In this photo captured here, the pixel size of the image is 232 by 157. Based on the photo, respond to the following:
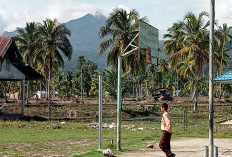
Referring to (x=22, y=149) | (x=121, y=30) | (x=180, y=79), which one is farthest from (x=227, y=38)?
(x=22, y=149)

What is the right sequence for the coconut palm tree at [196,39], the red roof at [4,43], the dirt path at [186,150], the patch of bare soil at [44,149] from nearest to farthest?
1. the dirt path at [186,150]
2. the patch of bare soil at [44,149]
3. the red roof at [4,43]
4. the coconut palm tree at [196,39]

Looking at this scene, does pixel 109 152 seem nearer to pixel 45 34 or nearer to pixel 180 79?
pixel 45 34

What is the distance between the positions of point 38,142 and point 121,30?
25.6 metres

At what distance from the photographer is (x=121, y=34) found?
40125 millimetres

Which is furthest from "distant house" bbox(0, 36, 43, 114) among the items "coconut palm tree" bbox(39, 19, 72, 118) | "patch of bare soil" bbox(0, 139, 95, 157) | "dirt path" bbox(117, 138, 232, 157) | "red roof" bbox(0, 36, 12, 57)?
"dirt path" bbox(117, 138, 232, 157)

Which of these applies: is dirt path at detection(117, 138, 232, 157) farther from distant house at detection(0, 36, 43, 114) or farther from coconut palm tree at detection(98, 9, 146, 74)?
coconut palm tree at detection(98, 9, 146, 74)

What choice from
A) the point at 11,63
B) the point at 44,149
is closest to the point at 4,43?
the point at 11,63

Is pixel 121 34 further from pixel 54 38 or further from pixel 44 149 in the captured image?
pixel 44 149

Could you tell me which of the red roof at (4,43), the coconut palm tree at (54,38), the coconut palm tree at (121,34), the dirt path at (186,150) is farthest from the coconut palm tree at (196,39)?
the dirt path at (186,150)

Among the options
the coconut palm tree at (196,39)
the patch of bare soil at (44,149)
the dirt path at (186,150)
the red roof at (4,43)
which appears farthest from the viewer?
the coconut palm tree at (196,39)

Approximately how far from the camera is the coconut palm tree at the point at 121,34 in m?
40.0

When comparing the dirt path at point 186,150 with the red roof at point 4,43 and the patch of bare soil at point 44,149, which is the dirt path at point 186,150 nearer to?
the patch of bare soil at point 44,149

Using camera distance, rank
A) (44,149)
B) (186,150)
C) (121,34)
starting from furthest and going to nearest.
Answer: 1. (121,34)
2. (44,149)
3. (186,150)

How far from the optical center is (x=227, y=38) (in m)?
58.2
